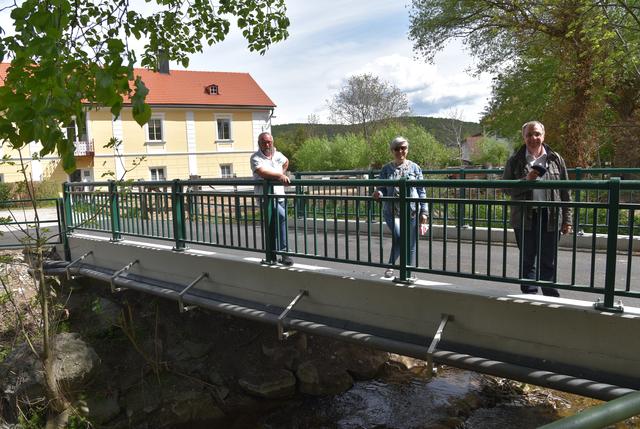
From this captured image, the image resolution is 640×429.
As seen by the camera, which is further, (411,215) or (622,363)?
(411,215)

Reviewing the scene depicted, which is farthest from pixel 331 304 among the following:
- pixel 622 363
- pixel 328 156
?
pixel 328 156

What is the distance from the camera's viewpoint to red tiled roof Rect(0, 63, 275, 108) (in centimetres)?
3547

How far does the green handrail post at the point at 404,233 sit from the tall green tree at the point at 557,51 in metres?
10.0

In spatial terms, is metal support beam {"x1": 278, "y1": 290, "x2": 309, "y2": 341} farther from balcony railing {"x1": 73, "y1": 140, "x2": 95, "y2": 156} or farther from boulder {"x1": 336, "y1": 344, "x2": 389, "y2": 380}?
balcony railing {"x1": 73, "y1": 140, "x2": 95, "y2": 156}

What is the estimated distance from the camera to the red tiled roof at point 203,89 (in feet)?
116

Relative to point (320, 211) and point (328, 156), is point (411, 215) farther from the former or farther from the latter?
point (328, 156)

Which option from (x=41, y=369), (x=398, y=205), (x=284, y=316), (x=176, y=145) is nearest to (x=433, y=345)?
(x=398, y=205)

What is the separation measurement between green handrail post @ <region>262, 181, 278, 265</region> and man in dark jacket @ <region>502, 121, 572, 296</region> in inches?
103

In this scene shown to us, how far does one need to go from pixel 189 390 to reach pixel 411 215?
4942 mm

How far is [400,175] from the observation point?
6000 millimetres

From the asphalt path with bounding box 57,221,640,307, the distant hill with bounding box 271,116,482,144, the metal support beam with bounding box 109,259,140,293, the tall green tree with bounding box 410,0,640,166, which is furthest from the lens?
the distant hill with bounding box 271,116,482,144

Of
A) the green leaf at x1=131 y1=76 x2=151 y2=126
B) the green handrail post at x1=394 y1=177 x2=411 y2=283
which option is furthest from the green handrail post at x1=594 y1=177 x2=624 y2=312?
the green leaf at x1=131 y1=76 x2=151 y2=126

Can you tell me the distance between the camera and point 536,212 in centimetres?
470

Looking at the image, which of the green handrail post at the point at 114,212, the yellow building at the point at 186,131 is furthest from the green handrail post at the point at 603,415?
the yellow building at the point at 186,131
